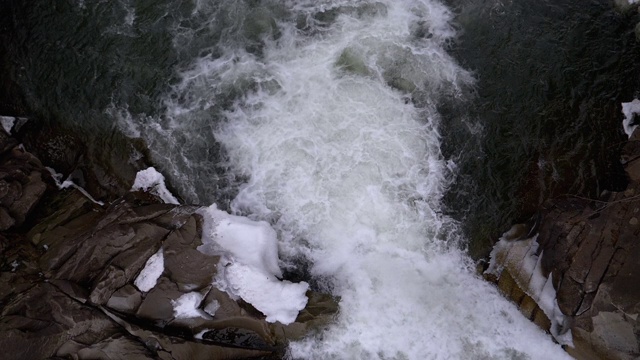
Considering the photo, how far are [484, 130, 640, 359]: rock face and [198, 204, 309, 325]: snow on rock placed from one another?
197 inches

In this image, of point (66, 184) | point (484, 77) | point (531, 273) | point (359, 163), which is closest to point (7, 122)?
point (66, 184)

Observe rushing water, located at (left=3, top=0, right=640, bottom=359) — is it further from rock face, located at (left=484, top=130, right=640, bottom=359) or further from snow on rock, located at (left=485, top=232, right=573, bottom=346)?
rock face, located at (left=484, top=130, right=640, bottom=359)

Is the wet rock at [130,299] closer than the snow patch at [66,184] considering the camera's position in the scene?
Yes

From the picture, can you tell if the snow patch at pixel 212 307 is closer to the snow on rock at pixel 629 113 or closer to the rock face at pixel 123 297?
the rock face at pixel 123 297

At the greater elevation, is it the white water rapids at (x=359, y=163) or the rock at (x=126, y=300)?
the white water rapids at (x=359, y=163)

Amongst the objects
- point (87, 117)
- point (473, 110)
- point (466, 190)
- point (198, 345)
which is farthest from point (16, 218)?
point (473, 110)

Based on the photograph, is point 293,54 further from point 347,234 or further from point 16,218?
point 16,218

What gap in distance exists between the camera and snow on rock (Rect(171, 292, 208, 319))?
10070 mm

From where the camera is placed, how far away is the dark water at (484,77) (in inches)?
465

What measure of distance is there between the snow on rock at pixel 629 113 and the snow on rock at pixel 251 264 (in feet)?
29.2

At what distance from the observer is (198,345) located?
9.77m

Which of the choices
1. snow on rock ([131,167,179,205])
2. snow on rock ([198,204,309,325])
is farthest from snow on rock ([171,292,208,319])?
snow on rock ([131,167,179,205])

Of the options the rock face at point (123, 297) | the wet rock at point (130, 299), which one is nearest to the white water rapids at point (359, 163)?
the wet rock at point (130, 299)

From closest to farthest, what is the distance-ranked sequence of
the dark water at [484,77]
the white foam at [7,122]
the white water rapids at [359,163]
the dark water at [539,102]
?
1. the white water rapids at [359,163]
2. the dark water at [539,102]
3. the dark water at [484,77]
4. the white foam at [7,122]
